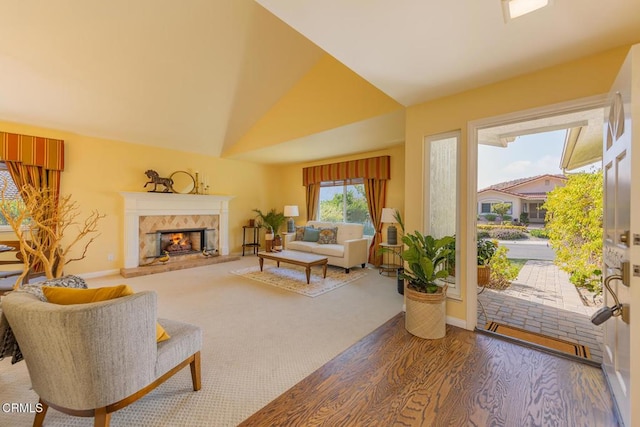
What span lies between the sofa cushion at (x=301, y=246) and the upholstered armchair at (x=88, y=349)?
3.96 metres

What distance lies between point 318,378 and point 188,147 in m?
5.24

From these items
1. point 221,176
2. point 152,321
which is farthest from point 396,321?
point 221,176

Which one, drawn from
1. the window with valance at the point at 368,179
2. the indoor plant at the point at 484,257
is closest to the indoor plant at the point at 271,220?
the window with valance at the point at 368,179

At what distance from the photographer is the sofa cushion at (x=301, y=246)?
5257mm

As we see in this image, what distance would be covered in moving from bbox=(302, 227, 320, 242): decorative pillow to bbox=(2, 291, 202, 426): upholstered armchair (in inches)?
170

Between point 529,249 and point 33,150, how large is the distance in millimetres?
9889

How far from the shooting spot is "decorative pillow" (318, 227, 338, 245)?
5.36m

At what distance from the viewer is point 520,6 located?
5.00 ft

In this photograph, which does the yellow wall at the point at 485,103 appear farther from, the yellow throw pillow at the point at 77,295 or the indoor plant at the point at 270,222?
the indoor plant at the point at 270,222

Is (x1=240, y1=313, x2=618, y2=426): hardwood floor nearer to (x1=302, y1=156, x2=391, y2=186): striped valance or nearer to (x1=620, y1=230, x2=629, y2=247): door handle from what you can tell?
(x1=620, y1=230, x2=629, y2=247): door handle

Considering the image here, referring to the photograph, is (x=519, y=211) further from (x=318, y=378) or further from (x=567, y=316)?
(x=318, y=378)

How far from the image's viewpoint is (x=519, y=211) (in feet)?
19.8

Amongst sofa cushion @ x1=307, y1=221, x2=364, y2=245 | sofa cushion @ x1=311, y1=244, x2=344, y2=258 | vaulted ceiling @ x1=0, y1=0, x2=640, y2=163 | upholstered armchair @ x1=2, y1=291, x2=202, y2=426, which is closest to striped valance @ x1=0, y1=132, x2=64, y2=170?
vaulted ceiling @ x1=0, y1=0, x2=640, y2=163

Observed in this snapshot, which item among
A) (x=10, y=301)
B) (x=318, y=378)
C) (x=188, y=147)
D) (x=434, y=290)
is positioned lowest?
(x=318, y=378)
